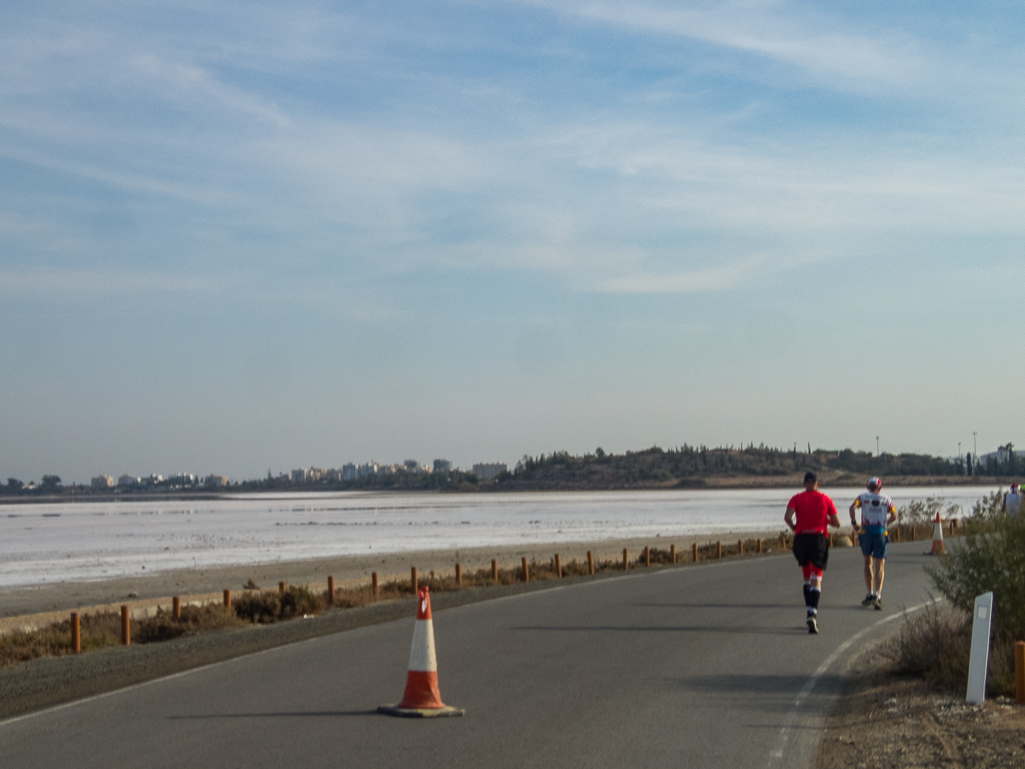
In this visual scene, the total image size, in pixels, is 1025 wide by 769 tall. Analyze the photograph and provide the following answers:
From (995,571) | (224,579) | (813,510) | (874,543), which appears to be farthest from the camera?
(224,579)

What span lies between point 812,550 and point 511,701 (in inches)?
231

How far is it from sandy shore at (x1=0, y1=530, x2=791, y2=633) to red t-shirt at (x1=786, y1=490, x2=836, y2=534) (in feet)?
46.9

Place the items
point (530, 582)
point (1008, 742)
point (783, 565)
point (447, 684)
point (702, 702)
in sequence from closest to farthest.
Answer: point (1008, 742) → point (702, 702) → point (447, 684) → point (530, 582) → point (783, 565)

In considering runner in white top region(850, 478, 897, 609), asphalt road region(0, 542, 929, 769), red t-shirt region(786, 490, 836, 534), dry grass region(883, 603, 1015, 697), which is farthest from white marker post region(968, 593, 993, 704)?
runner in white top region(850, 478, 897, 609)

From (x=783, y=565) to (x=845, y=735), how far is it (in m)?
18.3

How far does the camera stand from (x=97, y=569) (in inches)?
1741

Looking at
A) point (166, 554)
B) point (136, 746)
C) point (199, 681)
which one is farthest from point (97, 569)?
point (136, 746)

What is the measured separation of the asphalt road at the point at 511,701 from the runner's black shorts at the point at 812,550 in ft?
2.97

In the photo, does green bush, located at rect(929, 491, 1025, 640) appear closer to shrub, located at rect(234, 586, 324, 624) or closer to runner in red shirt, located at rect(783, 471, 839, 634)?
runner in red shirt, located at rect(783, 471, 839, 634)

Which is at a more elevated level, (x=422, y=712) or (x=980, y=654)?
(x=980, y=654)

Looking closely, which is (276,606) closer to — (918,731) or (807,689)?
(807,689)

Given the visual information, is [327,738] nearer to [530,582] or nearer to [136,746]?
[136,746]

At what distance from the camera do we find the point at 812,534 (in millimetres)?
13375

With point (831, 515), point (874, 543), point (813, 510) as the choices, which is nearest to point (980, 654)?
point (813, 510)
